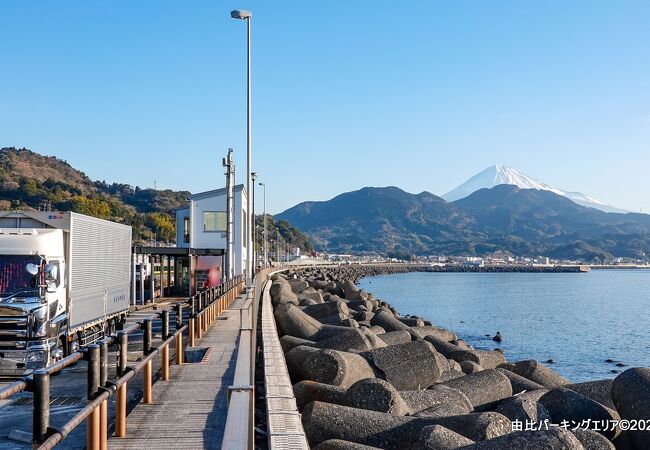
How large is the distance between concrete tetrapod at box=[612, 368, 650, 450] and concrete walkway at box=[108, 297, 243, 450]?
18.5 ft

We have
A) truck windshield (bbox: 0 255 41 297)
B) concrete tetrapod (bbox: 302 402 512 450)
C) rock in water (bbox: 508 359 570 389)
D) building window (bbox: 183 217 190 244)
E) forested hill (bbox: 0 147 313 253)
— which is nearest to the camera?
concrete tetrapod (bbox: 302 402 512 450)

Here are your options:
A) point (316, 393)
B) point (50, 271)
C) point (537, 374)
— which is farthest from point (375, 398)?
point (537, 374)

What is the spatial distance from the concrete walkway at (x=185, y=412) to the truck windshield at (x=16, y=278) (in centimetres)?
292

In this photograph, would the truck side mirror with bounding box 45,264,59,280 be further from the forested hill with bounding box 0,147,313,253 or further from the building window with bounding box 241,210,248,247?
the forested hill with bounding box 0,147,313,253

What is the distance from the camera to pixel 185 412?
8.97 m

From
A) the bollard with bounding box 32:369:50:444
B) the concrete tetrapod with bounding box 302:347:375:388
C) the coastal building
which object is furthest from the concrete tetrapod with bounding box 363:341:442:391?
the coastal building

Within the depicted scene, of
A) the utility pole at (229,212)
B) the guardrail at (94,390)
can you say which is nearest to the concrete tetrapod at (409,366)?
the guardrail at (94,390)

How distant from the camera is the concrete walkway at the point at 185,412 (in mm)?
7582

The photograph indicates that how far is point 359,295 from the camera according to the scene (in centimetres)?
3991

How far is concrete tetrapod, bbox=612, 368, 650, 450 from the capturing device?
403 inches

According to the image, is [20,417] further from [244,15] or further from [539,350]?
[539,350]

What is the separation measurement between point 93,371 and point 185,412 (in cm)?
289

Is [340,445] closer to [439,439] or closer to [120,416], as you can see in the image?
[439,439]

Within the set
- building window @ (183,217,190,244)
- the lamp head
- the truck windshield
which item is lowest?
the truck windshield
